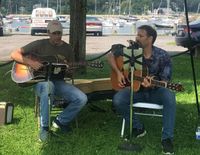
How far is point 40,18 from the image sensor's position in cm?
3438

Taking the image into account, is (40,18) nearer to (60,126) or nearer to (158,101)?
(60,126)

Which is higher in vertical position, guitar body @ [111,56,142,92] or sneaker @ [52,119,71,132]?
guitar body @ [111,56,142,92]

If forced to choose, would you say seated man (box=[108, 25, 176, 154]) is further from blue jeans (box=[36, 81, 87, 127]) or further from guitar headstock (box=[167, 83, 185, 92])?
blue jeans (box=[36, 81, 87, 127])

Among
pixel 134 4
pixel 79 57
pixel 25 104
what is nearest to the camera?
pixel 25 104

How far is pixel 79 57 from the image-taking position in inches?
424

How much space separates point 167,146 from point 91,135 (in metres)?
1.08

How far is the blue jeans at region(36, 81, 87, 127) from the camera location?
6000 mm

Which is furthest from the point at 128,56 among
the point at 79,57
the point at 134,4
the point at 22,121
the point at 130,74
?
the point at 134,4

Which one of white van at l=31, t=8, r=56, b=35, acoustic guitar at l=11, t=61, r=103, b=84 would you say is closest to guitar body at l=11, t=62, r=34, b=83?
acoustic guitar at l=11, t=61, r=103, b=84

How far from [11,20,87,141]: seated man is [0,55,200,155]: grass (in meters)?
0.21

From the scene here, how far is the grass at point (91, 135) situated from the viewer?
571 centimetres

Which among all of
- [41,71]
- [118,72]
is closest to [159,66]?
[118,72]

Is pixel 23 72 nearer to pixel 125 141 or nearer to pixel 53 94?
pixel 53 94

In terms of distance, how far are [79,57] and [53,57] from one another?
14.8 feet
